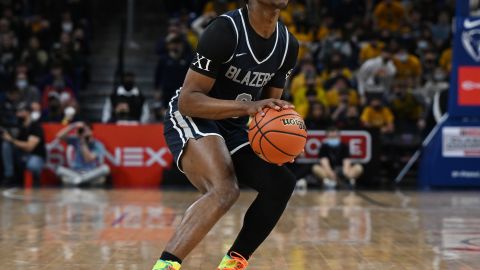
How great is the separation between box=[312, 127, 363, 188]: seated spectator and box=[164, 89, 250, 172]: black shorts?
398 inches

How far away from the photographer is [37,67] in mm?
19750

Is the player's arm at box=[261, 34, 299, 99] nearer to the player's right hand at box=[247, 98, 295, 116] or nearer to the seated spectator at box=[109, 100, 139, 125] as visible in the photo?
the player's right hand at box=[247, 98, 295, 116]

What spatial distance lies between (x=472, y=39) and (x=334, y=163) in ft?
10.6

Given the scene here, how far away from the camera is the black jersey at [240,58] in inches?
219

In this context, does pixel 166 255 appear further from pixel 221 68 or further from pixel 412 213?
pixel 412 213

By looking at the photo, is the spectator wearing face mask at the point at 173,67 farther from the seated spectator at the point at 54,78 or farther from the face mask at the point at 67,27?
the face mask at the point at 67,27

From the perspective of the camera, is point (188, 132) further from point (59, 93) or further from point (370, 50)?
point (370, 50)

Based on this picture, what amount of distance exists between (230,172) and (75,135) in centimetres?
Result: 1124

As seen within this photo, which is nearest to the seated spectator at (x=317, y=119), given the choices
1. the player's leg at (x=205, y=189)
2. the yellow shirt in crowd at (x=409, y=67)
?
the yellow shirt in crowd at (x=409, y=67)

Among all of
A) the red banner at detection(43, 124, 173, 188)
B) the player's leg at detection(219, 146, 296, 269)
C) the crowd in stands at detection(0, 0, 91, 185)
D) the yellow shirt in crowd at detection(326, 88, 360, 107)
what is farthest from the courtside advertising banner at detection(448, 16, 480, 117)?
the player's leg at detection(219, 146, 296, 269)

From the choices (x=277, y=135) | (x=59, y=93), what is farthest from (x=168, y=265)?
(x=59, y=93)

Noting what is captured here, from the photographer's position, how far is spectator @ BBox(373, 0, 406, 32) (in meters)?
20.8

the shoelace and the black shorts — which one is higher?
the black shorts

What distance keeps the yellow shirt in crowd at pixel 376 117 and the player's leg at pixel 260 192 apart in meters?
11.3
